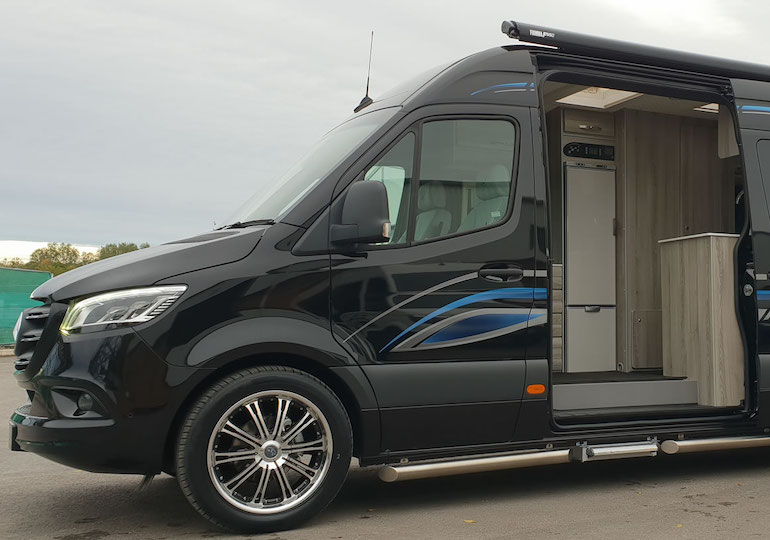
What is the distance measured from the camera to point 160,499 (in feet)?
17.9

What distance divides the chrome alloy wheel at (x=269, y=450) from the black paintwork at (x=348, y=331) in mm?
228

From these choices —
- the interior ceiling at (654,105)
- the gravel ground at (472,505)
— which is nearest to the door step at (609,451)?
the gravel ground at (472,505)

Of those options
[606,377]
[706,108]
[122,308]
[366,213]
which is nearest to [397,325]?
[366,213]

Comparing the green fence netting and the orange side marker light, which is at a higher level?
the green fence netting

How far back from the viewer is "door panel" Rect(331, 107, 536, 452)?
4820mm

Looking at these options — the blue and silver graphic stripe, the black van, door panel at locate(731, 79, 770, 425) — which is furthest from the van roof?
the blue and silver graphic stripe

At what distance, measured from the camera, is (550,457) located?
17.0 ft

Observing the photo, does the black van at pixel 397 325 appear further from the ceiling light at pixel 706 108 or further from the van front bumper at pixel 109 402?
the ceiling light at pixel 706 108

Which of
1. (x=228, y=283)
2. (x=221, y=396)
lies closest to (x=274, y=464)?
(x=221, y=396)

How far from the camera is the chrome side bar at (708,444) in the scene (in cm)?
568

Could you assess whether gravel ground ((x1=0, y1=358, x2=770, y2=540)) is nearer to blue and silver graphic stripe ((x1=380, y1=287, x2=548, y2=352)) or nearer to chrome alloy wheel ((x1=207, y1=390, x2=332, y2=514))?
chrome alloy wheel ((x1=207, y1=390, x2=332, y2=514))

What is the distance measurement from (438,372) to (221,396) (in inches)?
49.3

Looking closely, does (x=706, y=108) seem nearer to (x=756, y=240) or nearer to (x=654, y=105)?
(x=654, y=105)

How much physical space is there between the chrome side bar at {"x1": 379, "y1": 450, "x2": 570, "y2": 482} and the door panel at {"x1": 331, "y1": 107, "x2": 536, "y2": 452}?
12 cm
